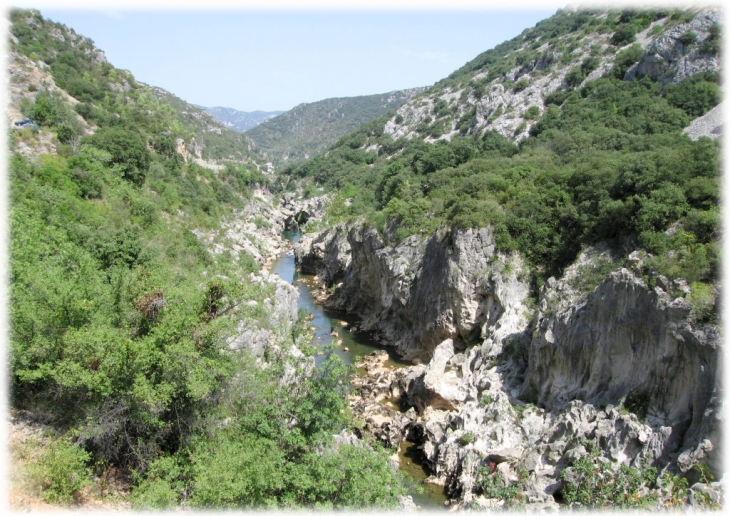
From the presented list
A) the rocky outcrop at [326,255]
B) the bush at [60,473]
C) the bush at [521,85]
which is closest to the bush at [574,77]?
the bush at [521,85]

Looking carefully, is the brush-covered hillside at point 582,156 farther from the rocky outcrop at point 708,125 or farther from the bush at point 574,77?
the rocky outcrop at point 708,125

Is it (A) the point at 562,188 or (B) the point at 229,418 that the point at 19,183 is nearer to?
(B) the point at 229,418

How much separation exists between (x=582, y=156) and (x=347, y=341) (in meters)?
22.2

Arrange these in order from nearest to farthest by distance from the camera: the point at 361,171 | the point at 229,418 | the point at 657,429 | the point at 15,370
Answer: the point at 15,370, the point at 229,418, the point at 657,429, the point at 361,171

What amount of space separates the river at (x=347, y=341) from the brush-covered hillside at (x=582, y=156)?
868 centimetres

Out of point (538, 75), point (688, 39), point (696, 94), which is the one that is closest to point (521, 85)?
point (538, 75)

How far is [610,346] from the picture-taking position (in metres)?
20.0

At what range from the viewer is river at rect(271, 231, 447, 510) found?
19.8 metres

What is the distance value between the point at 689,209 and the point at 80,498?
24.7 m

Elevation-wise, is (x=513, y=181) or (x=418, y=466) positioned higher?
(x=513, y=181)

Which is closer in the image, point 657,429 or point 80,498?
point 80,498

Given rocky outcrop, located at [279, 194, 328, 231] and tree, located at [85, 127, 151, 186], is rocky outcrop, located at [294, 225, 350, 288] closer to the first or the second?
rocky outcrop, located at [279, 194, 328, 231]

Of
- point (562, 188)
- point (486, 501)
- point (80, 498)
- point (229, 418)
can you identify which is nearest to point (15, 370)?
point (80, 498)

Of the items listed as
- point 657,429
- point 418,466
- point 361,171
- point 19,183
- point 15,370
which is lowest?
point 418,466
